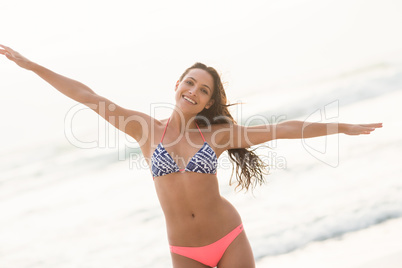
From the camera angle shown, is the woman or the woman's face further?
the woman's face

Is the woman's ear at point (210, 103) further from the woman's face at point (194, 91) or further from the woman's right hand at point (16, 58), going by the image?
the woman's right hand at point (16, 58)

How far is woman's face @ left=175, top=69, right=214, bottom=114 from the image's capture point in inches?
159

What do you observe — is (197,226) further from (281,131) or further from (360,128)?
(360,128)

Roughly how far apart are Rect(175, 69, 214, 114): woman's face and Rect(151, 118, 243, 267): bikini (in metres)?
0.39

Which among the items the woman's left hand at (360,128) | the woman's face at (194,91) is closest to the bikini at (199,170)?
the woman's face at (194,91)

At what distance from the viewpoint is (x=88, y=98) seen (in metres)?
3.69

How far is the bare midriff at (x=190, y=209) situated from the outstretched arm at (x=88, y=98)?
46cm

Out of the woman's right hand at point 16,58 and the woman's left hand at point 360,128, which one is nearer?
the woman's right hand at point 16,58

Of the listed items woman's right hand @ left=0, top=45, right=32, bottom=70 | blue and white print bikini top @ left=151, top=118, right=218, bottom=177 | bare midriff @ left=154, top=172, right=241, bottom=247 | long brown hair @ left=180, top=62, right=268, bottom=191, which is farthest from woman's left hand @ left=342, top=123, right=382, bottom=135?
woman's right hand @ left=0, top=45, right=32, bottom=70

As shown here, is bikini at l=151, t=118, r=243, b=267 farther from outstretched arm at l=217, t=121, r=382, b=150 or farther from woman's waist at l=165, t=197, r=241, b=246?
outstretched arm at l=217, t=121, r=382, b=150

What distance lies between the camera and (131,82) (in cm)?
2056

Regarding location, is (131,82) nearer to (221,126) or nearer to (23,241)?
(23,241)

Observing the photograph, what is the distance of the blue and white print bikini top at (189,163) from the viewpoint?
147 inches

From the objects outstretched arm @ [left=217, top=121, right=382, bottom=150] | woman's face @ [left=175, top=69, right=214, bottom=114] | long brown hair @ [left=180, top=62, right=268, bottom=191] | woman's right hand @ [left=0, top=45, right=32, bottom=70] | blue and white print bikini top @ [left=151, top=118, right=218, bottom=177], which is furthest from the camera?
long brown hair @ [left=180, top=62, right=268, bottom=191]
